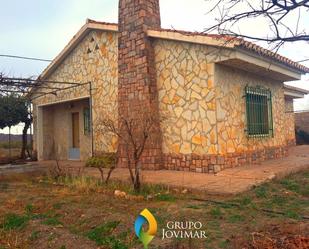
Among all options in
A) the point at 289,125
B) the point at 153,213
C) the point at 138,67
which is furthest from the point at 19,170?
the point at 289,125

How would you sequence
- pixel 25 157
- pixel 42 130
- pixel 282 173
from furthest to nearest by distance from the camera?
pixel 25 157 < pixel 42 130 < pixel 282 173

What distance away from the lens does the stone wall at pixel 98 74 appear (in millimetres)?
12312

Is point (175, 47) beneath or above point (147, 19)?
beneath

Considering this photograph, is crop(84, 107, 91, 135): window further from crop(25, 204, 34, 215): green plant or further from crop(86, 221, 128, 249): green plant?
crop(86, 221, 128, 249): green plant

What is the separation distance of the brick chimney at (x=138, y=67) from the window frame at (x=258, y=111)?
2.84 meters

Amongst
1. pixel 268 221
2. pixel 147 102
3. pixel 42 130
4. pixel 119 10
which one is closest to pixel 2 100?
pixel 42 130

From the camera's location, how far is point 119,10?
11.4 m

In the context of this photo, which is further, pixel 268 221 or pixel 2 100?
pixel 2 100

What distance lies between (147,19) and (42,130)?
8395mm

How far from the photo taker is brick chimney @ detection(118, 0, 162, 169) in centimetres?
1036

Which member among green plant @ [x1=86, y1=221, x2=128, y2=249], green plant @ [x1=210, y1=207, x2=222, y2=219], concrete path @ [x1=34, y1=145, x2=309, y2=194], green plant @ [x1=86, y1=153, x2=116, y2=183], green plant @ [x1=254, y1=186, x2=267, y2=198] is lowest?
green plant @ [x1=86, y1=221, x2=128, y2=249]

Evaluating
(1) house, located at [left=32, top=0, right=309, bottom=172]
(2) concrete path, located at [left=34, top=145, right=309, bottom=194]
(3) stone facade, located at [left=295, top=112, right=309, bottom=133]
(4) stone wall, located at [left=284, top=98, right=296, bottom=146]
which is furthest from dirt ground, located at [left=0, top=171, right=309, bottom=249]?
(3) stone facade, located at [left=295, top=112, right=309, bottom=133]

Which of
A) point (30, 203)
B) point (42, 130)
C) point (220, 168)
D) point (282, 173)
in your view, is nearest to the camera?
point (30, 203)

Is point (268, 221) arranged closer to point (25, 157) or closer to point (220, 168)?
point (220, 168)
